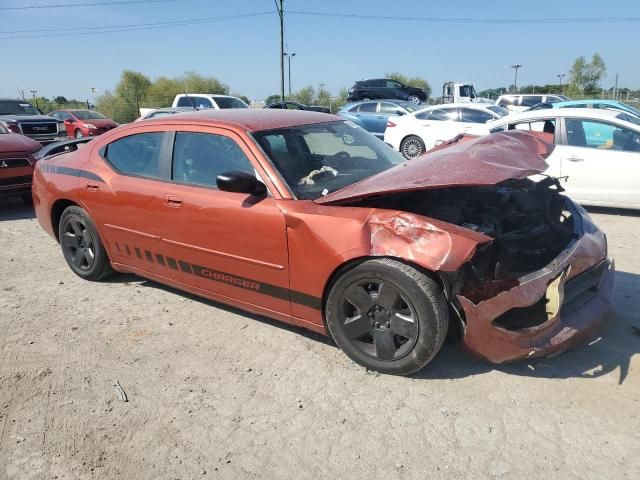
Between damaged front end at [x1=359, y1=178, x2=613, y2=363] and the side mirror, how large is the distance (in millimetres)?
707

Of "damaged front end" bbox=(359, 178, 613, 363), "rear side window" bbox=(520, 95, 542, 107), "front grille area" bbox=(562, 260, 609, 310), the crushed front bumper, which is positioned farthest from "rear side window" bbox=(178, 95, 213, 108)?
"rear side window" bbox=(520, 95, 542, 107)

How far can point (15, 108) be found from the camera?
16891mm

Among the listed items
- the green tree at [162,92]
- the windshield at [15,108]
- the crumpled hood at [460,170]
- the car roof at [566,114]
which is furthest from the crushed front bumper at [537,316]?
the green tree at [162,92]

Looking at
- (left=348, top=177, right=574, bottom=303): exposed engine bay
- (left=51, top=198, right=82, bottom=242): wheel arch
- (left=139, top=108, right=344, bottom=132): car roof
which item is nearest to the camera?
(left=348, top=177, right=574, bottom=303): exposed engine bay

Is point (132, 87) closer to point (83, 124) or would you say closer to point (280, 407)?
point (83, 124)

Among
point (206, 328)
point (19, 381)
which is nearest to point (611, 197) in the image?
point (206, 328)

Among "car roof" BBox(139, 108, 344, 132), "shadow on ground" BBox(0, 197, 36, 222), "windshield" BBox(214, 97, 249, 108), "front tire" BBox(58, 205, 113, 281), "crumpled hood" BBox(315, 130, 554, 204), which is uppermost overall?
"windshield" BBox(214, 97, 249, 108)

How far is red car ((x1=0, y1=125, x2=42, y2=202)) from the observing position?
760cm

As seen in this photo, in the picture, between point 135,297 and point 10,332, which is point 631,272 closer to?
point 135,297

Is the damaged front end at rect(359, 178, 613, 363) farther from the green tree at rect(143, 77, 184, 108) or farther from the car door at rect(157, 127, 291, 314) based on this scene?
the green tree at rect(143, 77, 184, 108)

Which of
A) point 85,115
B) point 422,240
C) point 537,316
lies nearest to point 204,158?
point 422,240

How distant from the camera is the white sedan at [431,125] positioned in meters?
11.9

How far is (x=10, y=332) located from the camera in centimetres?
381

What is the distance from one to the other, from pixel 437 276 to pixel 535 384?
2.94 feet
